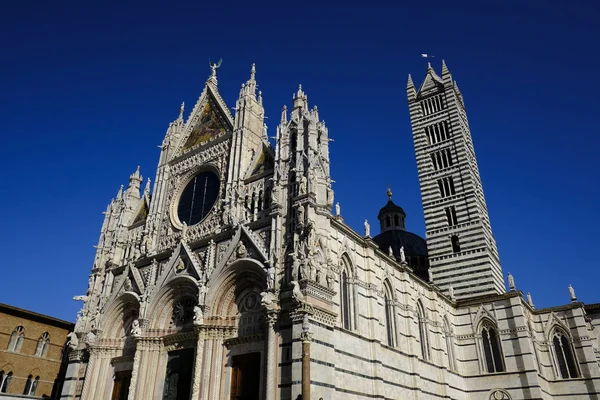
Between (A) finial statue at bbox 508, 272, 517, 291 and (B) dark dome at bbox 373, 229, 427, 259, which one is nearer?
(A) finial statue at bbox 508, 272, 517, 291

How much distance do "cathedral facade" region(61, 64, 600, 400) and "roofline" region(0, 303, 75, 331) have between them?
2824 millimetres

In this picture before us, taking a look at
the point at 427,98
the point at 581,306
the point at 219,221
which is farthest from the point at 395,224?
the point at 219,221

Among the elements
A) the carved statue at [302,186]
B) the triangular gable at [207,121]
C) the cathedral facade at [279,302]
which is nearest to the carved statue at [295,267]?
the cathedral facade at [279,302]

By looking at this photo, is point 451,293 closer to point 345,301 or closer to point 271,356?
point 345,301

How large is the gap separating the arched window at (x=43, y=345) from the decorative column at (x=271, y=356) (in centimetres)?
1569

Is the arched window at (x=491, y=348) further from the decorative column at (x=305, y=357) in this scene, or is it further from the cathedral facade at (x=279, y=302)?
the decorative column at (x=305, y=357)

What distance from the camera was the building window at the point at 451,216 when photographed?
111 ft

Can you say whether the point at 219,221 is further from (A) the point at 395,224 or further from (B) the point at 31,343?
(A) the point at 395,224

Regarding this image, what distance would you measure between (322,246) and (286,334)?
3.45 metres

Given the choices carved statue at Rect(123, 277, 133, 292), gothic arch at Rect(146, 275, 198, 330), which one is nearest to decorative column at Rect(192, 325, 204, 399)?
gothic arch at Rect(146, 275, 198, 330)

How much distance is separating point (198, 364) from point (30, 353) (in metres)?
12.0

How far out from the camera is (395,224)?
4991cm

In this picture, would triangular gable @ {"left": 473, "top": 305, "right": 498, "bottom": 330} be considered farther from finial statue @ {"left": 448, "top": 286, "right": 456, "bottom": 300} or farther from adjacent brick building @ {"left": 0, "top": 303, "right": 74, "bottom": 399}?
adjacent brick building @ {"left": 0, "top": 303, "right": 74, "bottom": 399}

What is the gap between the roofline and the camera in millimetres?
23938
